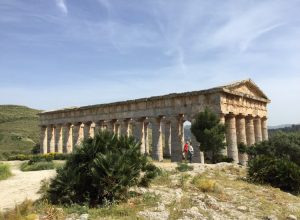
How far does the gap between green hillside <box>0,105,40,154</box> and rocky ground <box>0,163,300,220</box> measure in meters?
46.0

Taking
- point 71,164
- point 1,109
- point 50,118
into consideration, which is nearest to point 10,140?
point 50,118

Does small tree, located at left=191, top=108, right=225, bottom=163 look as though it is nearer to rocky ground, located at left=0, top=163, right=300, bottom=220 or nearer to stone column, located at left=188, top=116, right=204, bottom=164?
stone column, located at left=188, top=116, right=204, bottom=164

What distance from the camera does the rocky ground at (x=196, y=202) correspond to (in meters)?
11.6

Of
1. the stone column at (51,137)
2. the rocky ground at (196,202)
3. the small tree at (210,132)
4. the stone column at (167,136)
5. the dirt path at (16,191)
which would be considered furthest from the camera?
the stone column at (51,137)

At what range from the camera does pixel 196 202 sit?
1305 cm

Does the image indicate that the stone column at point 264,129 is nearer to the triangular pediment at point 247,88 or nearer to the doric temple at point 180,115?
the doric temple at point 180,115

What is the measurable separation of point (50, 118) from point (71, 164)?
3479 centimetres

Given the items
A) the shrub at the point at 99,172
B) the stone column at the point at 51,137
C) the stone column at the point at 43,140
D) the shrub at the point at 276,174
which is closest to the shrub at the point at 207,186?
the shrub at the point at 99,172

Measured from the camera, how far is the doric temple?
30969 millimetres

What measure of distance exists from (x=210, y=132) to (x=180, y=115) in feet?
25.0

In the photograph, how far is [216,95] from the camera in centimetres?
3022

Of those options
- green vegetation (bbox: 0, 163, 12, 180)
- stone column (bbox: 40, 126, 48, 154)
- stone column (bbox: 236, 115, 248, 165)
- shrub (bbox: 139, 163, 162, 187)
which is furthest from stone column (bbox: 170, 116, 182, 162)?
stone column (bbox: 40, 126, 48, 154)

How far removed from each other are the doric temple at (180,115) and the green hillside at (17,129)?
21039mm

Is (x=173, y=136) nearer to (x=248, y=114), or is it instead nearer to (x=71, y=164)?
(x=248, y=114)
